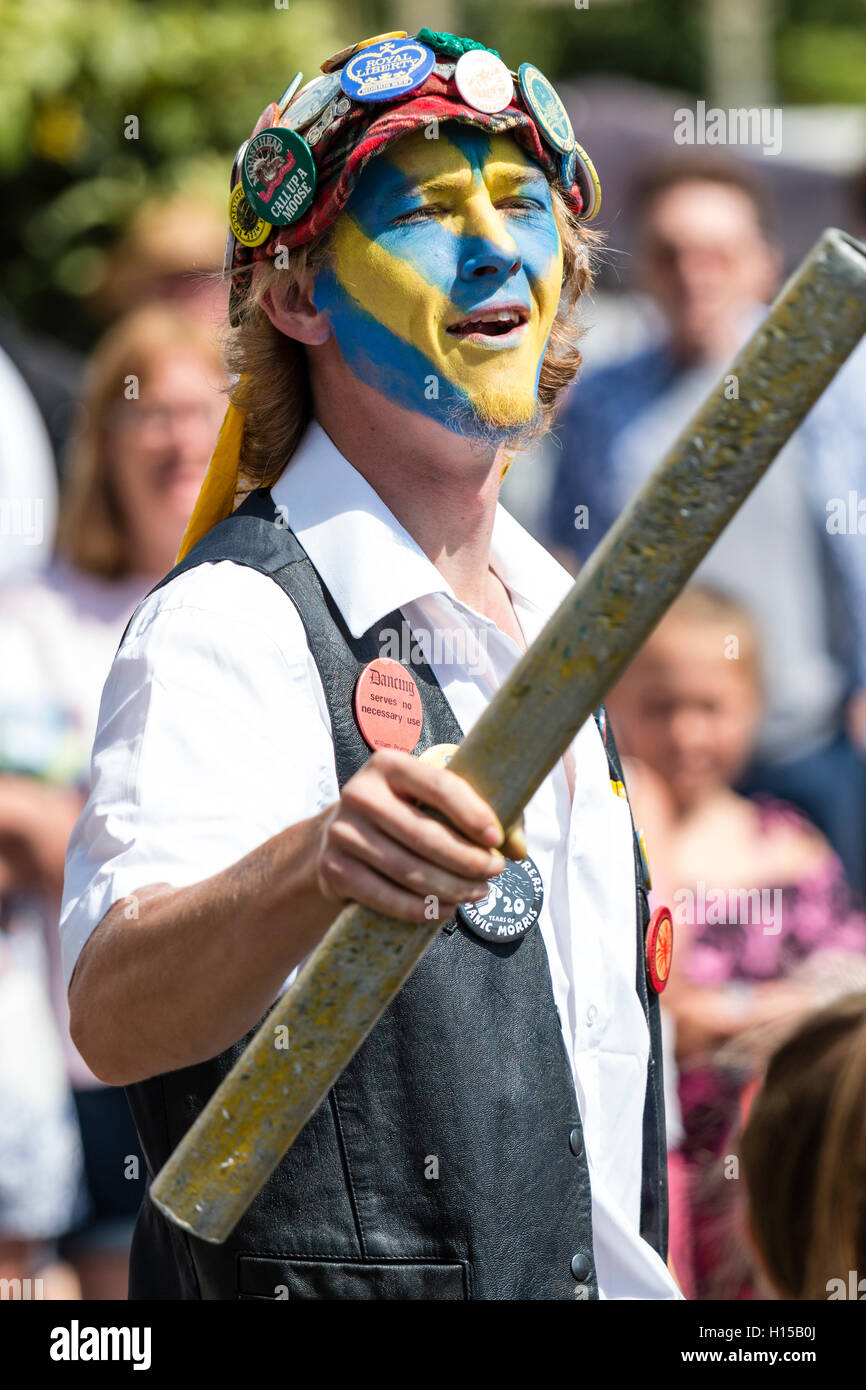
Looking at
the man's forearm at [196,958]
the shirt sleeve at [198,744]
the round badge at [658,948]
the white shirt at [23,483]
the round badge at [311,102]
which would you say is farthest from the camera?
the white shirt at [23,483]

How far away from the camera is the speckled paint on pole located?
1439mm

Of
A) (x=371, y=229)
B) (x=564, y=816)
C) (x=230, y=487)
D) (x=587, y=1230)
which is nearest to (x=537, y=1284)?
(x=587, y=1230)

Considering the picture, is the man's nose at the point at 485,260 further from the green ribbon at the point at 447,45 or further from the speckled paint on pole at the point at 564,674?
the speckled paint on pole at the point at 564,674

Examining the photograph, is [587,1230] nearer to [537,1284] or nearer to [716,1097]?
[537,1284]

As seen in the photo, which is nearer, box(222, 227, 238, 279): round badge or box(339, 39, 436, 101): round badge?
box(339, 39, 436, 101): round badge

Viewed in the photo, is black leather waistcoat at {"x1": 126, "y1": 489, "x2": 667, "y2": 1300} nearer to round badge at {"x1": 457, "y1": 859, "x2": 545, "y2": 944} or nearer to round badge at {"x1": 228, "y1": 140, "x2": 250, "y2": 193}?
round badge at {"x1": 457, "y1": 859, "x2": 545, "y2": 944}

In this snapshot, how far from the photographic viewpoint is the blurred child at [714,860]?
3.97 m

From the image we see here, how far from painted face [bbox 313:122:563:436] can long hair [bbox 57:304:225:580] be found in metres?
2.13

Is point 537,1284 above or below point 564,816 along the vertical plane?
below

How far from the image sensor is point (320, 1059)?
4.96 feet

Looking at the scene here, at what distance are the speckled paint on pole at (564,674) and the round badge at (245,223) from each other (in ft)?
2.81

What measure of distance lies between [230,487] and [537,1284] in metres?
1.02

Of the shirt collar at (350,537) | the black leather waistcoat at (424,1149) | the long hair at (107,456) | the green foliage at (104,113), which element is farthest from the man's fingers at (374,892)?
the green foliage at (104,113)

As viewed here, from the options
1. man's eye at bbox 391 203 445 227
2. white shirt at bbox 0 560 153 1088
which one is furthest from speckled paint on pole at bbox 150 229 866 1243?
white shirt at bbox 0 560 153 1088
